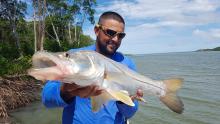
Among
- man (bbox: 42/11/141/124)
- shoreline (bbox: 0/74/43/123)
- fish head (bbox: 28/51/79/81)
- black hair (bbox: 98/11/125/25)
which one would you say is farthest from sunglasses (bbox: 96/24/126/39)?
shoreline (bbox: 0/74/43/123)

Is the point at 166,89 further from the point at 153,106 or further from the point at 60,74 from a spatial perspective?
the point at 153,106

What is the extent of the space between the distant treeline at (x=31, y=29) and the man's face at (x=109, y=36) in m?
12.5

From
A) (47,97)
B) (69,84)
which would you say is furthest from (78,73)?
(47,97)

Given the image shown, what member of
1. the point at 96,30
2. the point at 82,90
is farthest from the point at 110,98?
the point at 96,30

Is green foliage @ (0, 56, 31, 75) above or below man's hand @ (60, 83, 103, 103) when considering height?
below

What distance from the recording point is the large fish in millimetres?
2627

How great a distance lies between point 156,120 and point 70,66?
11.7 meters

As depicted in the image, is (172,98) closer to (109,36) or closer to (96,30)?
(109,36)

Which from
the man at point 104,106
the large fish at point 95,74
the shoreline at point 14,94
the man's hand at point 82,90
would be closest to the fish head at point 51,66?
the large fish at point 95,74

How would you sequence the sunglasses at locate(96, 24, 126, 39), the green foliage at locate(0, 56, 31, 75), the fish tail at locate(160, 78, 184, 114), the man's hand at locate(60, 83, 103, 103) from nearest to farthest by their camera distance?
the man's hand at locate(60, 83, 103, 103)
the fish tail at locate(160, 78, 184, 114)
the sunglasses at locate(96, 24, 126, 39)
the green foliage at locate(0, 56, 31, 75)

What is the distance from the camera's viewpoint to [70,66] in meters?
2.73

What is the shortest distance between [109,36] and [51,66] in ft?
4.78

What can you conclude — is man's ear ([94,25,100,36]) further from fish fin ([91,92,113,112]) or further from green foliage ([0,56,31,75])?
green foliage ([0,56,31,75])

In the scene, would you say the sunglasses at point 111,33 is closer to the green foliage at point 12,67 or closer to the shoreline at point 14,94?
the shoreline at point 14,94
